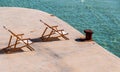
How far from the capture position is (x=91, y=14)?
35656 millimetres

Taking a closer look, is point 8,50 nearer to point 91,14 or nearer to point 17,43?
point 17,43

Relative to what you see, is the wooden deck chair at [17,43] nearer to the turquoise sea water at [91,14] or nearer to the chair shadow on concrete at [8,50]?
the chair shadow on concrete at [8,50]

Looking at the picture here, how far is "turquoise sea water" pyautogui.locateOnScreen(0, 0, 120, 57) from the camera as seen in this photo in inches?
1068

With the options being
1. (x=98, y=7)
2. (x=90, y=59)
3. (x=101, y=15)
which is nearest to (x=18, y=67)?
(x=90, y=59)

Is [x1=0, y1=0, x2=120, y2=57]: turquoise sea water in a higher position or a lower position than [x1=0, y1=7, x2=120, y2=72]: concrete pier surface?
lower

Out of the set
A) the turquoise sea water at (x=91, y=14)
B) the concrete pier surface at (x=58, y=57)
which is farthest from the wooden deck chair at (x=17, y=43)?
the turquoise sea water at (x=91, y=14)

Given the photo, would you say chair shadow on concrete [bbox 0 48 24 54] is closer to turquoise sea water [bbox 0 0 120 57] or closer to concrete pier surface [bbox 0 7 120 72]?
concrete pier surface [bbox 0 7 120 72]

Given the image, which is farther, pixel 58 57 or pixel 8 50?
pixel 8 50

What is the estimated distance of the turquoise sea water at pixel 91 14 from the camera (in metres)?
27.1

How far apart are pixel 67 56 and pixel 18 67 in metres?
3.23

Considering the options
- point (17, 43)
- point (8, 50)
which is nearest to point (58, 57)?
point (17, 43)

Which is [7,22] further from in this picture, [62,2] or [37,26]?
[62,2]

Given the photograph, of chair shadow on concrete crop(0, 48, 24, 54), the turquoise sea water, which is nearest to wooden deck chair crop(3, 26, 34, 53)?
chair shadow on concrete crop(0, 48, 24, 54)

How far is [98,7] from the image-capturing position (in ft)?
130
